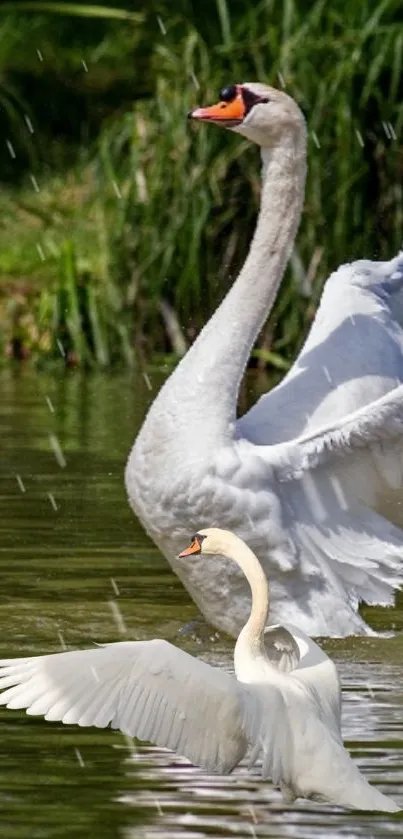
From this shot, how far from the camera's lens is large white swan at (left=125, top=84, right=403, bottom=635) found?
282 inches

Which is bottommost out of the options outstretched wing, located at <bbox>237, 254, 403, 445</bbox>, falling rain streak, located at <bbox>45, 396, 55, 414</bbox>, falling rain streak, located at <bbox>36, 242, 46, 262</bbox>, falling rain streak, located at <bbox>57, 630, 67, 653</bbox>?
falling rain streak, located at <bbox>36, 242, 46, 262</bbox>

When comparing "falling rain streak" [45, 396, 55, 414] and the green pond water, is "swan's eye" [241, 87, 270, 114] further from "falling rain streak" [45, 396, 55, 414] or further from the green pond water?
"falling rain streak" [45, 396, 55, 414]

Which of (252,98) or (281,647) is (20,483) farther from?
(281,647)

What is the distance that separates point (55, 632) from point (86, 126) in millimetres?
15858

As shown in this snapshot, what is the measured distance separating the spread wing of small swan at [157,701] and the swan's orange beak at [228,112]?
103 inches

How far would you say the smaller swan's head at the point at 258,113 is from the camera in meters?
7.72

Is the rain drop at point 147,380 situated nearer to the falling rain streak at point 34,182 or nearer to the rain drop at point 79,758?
the falling rain streak at point 34,182

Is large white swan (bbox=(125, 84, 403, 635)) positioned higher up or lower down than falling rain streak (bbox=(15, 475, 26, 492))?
higher up

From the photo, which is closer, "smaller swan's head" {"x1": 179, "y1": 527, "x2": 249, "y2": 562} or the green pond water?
the green pond water

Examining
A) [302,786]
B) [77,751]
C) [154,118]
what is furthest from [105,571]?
[154,118]

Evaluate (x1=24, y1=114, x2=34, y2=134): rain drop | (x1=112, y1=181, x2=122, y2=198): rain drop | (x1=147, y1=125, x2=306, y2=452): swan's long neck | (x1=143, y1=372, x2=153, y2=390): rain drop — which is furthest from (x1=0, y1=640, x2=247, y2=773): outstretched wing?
(x1=24, y1=114, x2=34, y2=134): rain drop

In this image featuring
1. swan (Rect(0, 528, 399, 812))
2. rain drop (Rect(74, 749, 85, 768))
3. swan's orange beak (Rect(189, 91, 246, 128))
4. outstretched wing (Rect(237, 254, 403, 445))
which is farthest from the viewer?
swan's orange beak (Rect(189, 91, 246, 128))

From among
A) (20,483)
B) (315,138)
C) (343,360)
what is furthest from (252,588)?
(315,138)

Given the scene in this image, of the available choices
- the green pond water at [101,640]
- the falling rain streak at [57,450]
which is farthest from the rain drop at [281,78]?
the falling rain streak at [57,450]
